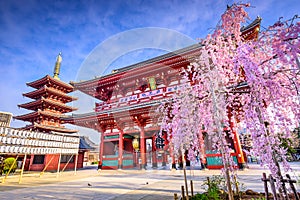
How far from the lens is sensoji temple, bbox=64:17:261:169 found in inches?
402

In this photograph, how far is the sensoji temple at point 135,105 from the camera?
1020 cm

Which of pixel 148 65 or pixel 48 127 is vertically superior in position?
pixel 148 65

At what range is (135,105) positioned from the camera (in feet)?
33.2

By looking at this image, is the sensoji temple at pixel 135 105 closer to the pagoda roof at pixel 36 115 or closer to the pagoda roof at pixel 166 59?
the pagoda roof at pixel 166 59

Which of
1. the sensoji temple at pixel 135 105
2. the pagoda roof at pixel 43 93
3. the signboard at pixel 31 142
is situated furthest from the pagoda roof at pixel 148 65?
the pagoda roof at pixel 43 93

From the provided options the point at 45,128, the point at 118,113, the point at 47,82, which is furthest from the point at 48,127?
the point at 118,113

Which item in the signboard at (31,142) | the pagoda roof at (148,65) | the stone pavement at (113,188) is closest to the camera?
the stone pavement at (113,188)

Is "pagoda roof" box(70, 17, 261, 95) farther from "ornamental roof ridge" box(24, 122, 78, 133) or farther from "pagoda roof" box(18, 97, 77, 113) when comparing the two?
"pagoda roof" box(18, 97, 77, 113)

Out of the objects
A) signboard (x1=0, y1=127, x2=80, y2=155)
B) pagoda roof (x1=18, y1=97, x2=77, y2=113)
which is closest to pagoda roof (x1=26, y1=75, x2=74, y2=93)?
pagoda roof (x1=18, y1=97, x2=77, y2=113)

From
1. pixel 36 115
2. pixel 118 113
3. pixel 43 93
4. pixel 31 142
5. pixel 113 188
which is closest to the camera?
pixel 113 188

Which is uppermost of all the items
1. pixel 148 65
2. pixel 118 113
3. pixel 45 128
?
pixel 148 65

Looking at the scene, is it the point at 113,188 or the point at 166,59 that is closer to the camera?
the point at 113,188

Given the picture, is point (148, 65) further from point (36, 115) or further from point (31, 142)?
point (36, 115)

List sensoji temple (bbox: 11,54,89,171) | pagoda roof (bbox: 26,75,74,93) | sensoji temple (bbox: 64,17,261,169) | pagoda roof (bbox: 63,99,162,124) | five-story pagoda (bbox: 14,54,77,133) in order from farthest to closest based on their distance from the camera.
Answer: pagoda roof (bbox: 26,75,74,93), five-story pagoda (bbox: 14,54,77,133), sensoji temple (bbox: 64,17,261,169), pagoda roof (bbox: 63,99,162,124), sensoji temple (bbox: 11,54,89,171)
